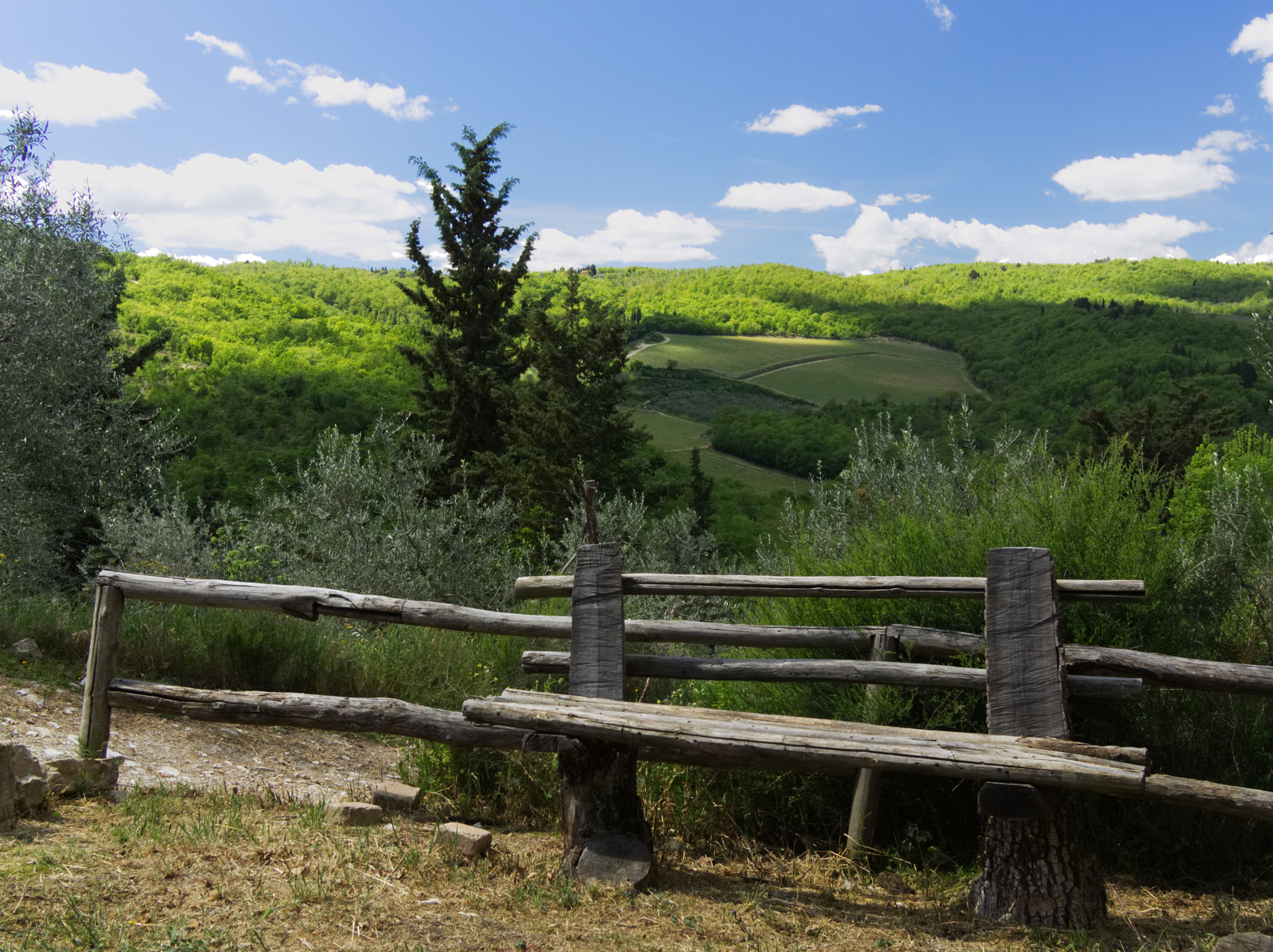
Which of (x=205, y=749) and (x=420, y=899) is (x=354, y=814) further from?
(x=205, y=749)

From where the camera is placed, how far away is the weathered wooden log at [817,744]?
2682 mm

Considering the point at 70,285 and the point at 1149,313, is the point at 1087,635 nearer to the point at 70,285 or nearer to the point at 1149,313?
the point at 70,285

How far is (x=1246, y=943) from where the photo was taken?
2.62 metres

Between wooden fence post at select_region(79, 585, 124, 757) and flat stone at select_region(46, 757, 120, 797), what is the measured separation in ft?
0.70

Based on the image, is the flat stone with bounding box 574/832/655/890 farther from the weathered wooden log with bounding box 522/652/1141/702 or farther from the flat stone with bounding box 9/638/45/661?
the flat stone with bounding box 9/638/45/661

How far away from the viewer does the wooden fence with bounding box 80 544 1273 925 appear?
2.88 meters

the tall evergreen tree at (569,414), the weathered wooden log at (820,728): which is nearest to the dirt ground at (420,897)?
the weathered wooden log at (820,728)

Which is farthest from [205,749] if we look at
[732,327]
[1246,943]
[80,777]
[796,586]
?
[732,327]

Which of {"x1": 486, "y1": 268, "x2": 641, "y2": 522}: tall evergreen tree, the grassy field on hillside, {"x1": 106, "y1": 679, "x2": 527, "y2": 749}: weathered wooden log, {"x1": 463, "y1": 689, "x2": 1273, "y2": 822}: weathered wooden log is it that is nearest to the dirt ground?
{"x1": 106, "y1": 679, "x2": 527, "y2": 749}: weathered wooden log

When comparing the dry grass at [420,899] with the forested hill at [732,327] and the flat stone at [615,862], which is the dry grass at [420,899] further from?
the forested hill at [732,327]

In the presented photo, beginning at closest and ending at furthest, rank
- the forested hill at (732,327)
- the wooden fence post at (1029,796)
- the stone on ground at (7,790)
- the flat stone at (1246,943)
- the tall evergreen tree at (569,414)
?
the flat stone at (1246,943), the wooden fence post at (1029,796), the stone on ground at (7,790), the tall evergreen tree at (569,414), the forested hill at (732,327)

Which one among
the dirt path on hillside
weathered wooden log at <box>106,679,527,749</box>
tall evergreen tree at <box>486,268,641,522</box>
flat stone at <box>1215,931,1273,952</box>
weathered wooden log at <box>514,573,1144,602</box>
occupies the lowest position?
the dirt path on hillside

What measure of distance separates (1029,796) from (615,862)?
1531 millimetres

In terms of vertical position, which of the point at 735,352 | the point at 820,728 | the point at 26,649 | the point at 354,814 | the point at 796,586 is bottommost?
the point at 26,649
